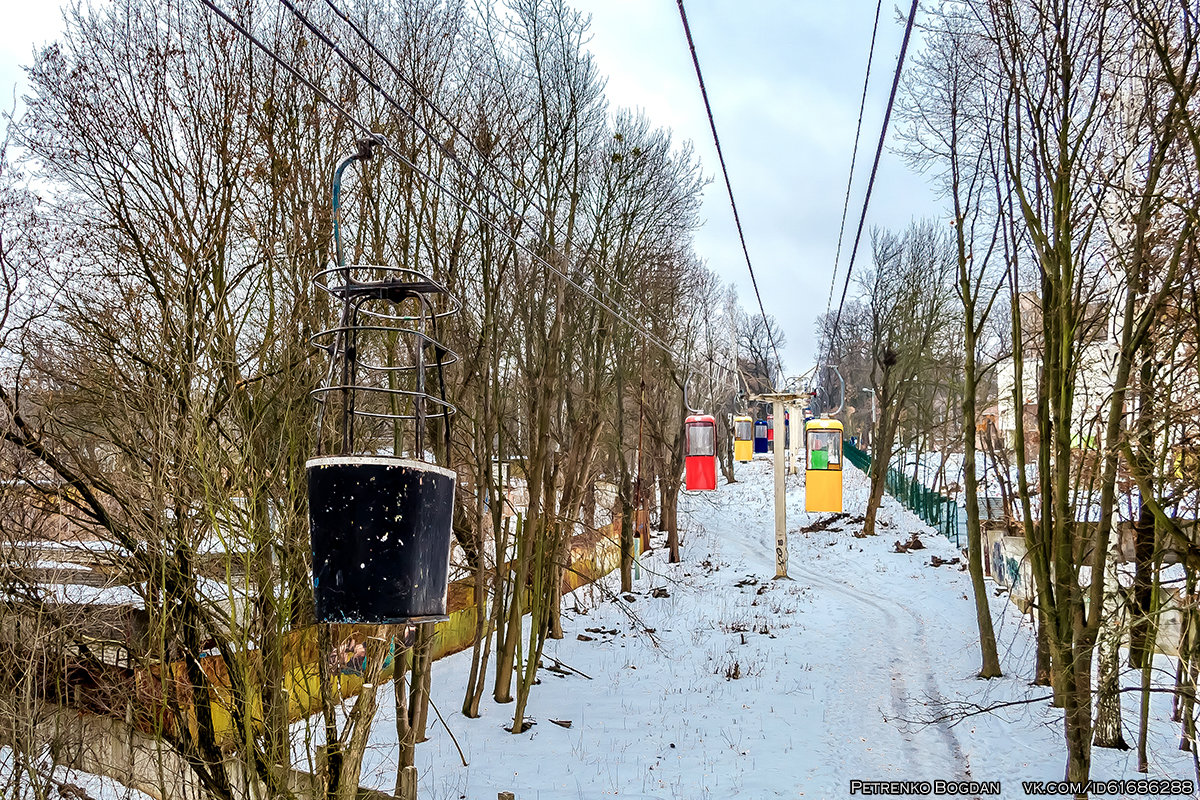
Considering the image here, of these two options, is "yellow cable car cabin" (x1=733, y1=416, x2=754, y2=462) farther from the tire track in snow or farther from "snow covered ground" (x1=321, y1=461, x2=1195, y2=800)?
"snow covered ground" (x1=321, y1=461, x2=1195, y2=800)

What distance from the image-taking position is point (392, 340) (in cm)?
1004

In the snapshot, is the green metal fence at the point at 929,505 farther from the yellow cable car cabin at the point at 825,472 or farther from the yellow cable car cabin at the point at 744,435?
the yellow cable car cabin at the point at 825,472

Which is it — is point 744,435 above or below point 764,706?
above

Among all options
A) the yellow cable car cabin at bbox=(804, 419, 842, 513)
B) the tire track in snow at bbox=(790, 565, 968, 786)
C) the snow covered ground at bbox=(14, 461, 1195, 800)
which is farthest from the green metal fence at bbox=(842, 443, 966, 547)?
the yellow cable car cabin at bbox=(804, 419, 842, 513)

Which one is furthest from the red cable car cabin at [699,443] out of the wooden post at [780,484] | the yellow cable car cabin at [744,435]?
the yellow cable car cabin at [744,435]

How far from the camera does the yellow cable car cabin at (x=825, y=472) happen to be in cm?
1624

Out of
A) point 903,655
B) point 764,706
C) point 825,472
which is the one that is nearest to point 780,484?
point 825,472

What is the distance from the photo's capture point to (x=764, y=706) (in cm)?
1170

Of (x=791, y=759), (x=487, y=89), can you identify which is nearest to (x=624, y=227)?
(x=487, y=89)

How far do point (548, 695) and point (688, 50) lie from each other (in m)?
10.1

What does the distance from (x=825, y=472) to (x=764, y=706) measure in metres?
5.75

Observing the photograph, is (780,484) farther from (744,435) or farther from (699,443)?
(744,435)

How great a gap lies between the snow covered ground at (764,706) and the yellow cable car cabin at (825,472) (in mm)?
2215

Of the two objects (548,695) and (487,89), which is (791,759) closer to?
(548,695)
